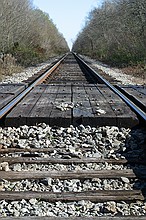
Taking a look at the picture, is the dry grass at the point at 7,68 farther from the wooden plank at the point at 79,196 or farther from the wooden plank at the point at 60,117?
the wooden plank at the point at 79,196

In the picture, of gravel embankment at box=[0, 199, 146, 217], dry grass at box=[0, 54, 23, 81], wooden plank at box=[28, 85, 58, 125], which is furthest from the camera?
dry grass at box=[0, 54, 23, 81]

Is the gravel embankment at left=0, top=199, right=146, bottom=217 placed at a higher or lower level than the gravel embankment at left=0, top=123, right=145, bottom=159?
lower

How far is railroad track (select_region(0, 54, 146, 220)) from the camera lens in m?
2.60

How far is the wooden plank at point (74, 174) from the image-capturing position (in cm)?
312

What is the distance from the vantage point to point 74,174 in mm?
3172

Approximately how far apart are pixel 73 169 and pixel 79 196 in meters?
0.60

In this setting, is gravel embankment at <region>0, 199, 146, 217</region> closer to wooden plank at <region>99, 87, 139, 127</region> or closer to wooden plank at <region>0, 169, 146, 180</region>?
wooden plank at <region>0, 169, 146, 180</region>

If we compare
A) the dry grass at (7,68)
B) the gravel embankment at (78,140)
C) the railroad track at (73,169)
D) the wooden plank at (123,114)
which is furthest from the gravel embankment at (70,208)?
the dry grass at (7,68)

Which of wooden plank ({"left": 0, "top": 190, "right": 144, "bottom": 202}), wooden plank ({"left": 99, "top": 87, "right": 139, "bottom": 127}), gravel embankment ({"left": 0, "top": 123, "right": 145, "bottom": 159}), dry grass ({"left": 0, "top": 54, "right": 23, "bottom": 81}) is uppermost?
wooden plank ({"left": 99, "top": 87, "right": 139, "bottom": 127})

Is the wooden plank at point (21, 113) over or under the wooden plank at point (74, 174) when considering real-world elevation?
over

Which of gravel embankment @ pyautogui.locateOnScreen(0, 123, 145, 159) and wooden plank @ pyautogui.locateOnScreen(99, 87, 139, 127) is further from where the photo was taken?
wooden plank @ pyautogui.locateOnScreen(99, 87, 139, 127)

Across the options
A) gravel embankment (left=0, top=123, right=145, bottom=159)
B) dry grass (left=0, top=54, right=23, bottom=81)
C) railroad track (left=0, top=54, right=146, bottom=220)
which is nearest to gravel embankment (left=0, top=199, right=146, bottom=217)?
railroad track (left=0, top=54, right=146, bottom=220)

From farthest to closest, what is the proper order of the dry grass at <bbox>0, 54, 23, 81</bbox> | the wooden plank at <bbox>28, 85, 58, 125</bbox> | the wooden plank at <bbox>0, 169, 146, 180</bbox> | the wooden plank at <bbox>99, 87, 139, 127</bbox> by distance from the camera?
the dry grass at <bbox>0, 54, 23, 81</bbox>, the wooden plank at <bbox>28, 85, 58, 125</bbox>, the wooden plank at <bbox>99, 87, 139, 127</bbox>, the wooden plank at <bbox>0, 169, 146, 180</bbox>

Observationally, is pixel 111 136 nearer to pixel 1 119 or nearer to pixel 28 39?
pixel 1 119
